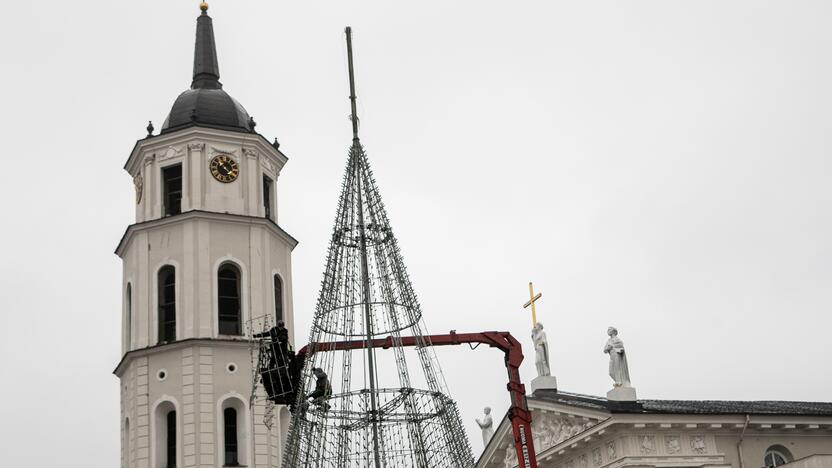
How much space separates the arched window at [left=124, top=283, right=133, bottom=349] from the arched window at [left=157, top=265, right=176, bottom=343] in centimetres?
162

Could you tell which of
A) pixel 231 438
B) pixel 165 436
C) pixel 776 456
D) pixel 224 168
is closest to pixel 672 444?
pixel 776 456

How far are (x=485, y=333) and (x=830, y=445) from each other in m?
15.7

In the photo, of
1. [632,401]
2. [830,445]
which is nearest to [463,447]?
[632,401]

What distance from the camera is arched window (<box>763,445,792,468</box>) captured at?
43.6 m

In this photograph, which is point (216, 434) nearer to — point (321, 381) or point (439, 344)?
point (439, 344)

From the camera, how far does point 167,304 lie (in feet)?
175

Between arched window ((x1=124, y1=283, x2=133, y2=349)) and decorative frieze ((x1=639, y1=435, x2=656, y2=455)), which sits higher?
arched window ((x1=124, y1=283, x2=133, y2=349))

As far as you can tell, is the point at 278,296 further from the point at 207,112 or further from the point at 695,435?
the point at 695,435

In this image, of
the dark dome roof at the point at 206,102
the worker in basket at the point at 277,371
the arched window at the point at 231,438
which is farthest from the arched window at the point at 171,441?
the worker in basket at the point at 277,371

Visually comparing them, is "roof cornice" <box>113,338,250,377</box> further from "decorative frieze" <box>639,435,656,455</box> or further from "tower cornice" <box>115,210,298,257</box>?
"decorative frieze" <box>639,435,656,455</box>

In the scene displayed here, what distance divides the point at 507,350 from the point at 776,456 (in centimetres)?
1354

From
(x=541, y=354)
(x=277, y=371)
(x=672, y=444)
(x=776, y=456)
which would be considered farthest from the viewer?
(x=541, y=354)

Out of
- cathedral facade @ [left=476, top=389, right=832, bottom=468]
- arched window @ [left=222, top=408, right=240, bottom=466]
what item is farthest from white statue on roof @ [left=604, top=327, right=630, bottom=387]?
Result: arched window @ [left=222, top=408, right=240, bottom=466]

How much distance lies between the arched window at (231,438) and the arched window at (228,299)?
304 centimetres
